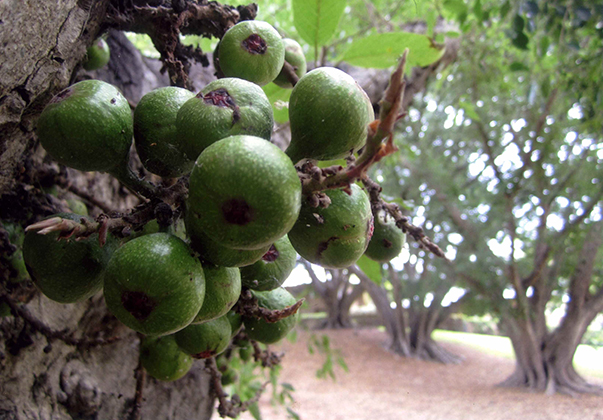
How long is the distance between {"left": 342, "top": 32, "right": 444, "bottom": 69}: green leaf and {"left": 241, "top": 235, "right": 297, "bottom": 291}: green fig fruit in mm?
1179

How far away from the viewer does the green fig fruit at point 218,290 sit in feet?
3.37

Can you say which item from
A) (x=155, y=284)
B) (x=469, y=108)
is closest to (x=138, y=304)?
(x=155, y=284)

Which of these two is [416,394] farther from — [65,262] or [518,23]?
[65,262]

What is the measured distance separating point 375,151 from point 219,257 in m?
0.48

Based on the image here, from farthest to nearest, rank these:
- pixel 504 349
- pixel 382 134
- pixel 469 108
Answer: pixel 504 349
pixel 469 108
pixel 382 134

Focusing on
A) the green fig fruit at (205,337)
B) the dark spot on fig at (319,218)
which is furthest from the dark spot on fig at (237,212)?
the green fig fruit at (205,337)


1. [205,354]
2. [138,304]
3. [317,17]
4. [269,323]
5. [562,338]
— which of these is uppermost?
[317,17]

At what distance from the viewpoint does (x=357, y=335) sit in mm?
14125

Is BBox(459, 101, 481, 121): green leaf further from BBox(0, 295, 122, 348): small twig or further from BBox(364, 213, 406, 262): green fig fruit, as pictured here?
BBox(0, 295, 122, 348): small twig

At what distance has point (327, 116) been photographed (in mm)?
956

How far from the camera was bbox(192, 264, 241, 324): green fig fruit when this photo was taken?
40.4 inches

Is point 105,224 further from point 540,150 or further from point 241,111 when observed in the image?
point 540,150

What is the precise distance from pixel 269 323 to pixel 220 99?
77 centimetres

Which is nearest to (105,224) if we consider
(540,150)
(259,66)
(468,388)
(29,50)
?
(29,50)
